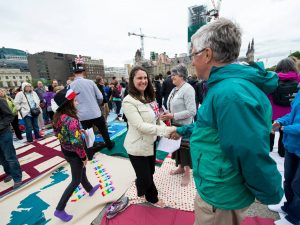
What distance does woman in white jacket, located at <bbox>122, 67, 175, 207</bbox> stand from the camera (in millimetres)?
2018

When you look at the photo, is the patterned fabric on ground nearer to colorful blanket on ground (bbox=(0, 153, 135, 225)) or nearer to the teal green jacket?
colorful blanket on ground (bbox=(0, 153, 135, 225))

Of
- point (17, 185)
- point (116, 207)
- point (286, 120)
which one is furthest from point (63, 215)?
point (286, 120)

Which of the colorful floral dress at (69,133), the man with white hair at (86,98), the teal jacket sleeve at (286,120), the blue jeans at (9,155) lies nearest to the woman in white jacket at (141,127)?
the colorful floral dress at (69,133)

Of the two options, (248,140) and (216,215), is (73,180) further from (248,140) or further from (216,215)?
(248,140)

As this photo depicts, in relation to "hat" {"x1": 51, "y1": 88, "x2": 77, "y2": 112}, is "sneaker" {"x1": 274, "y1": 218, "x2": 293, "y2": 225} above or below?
below

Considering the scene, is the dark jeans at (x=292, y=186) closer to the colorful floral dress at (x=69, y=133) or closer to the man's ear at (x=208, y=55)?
the man's ear at (x=208, y=55)

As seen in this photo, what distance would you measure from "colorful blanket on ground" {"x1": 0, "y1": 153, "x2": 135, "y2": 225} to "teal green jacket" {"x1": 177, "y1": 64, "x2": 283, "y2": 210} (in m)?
2.12

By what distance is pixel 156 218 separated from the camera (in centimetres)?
237

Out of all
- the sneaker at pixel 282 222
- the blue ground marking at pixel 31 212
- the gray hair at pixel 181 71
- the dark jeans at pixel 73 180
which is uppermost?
the gray hair at pixel 181 71

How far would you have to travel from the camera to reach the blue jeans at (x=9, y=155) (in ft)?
10.7

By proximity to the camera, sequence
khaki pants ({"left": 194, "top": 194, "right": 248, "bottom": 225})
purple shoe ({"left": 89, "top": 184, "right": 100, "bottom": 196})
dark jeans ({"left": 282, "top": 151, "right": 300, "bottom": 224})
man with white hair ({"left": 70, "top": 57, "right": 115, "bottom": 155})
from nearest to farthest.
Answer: khaki pants ({"left": 194, "top": 194, "right": 248, "bottom": 225}) → dark jeans ({"left": 282, "top": 151, "right": 300, "bottom": 224}) → purple shoe ({"left": 89, "top": 184, "right": 100, "bottom": 196}) → man with white hair ({"left": 70, "top": 57, "right": 115, "bottom": 155})

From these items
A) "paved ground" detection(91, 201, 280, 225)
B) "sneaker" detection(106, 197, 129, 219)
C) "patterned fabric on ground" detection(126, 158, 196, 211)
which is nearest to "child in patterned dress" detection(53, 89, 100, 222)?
"paved ground" detection(91, 201, 280, 225)

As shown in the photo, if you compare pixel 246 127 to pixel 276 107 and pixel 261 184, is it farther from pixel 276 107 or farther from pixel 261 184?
pixel 276 107

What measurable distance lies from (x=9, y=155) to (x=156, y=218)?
2984mm
